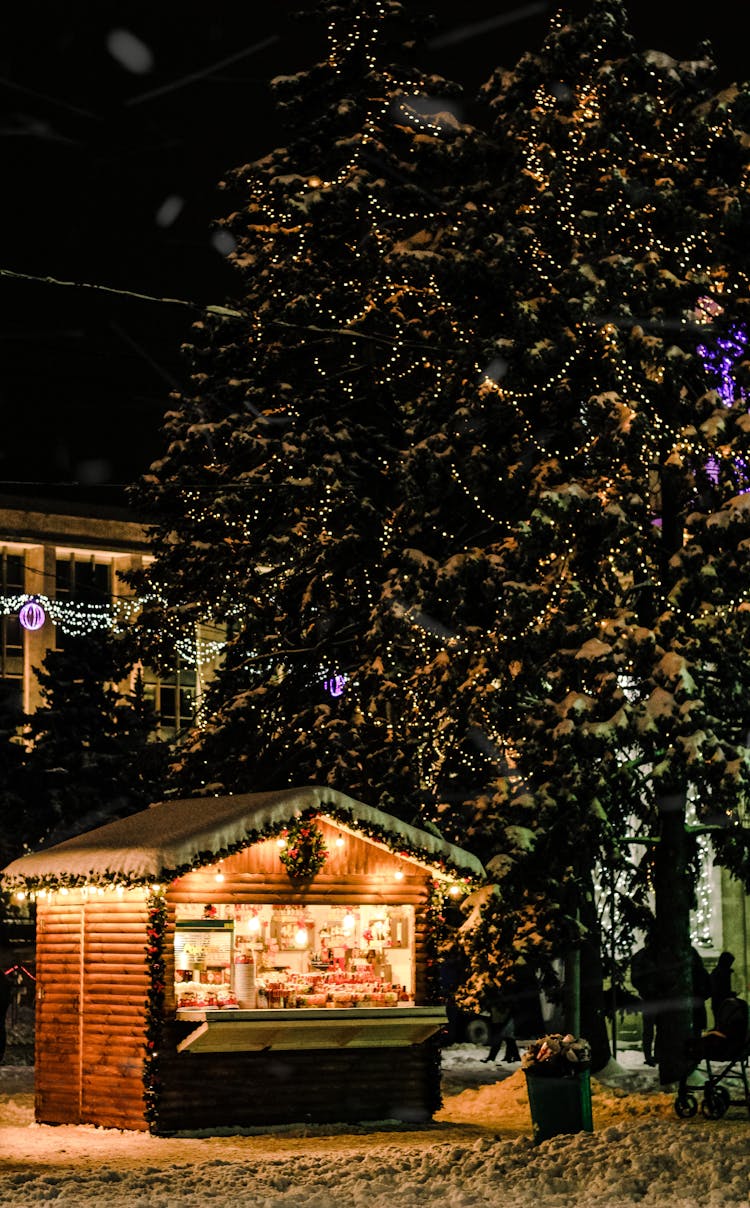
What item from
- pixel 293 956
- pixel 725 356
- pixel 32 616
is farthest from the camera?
pixel 32 616

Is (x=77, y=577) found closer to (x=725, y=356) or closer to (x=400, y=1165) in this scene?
(x=725, y=356)

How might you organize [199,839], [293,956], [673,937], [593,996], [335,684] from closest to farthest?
[199,839] < [293,956] < [673,937] < [593,996] < [335,684]

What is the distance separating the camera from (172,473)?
29062 millimetres

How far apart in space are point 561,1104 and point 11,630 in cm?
5823

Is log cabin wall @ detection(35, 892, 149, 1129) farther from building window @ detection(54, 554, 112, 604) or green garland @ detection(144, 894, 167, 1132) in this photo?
building window @ detection(54, 554, 112, 604)

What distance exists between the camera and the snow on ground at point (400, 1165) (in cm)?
1405

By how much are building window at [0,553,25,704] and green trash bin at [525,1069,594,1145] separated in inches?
2213

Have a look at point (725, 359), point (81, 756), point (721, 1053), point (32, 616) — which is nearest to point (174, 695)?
point (32, 616)

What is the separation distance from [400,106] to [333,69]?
2.03m

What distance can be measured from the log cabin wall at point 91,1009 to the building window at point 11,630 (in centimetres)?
5067

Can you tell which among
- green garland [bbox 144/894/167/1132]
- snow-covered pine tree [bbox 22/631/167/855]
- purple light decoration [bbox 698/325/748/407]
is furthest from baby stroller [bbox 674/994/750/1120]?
snow-covered pine tree [bbox 22/631/167/855]

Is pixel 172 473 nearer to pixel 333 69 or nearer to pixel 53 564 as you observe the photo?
pixel 333 69

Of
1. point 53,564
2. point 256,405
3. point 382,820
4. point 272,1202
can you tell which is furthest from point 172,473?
point 53,564

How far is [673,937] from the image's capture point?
2180 cm
